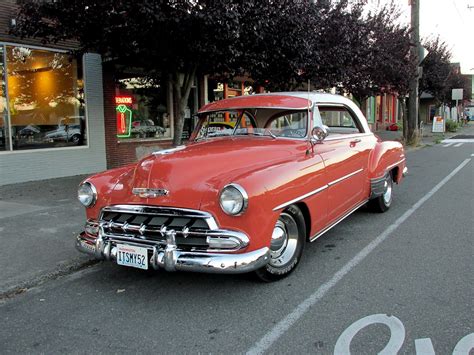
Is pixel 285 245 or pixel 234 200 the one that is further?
pixel 285 245

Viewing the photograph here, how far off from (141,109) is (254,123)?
8.58m

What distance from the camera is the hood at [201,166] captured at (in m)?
3.88

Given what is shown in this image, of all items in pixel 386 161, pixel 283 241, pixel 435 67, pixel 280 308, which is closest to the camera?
pixel 280 308

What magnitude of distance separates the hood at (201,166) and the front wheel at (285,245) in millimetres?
534

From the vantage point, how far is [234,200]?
3.69m

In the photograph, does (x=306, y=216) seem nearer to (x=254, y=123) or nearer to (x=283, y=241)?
(x=283, y=241)

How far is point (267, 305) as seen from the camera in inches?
151

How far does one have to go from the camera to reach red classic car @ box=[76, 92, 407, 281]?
373 cm

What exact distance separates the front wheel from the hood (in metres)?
0.53

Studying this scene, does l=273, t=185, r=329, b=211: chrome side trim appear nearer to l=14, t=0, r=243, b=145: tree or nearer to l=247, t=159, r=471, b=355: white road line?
l=247, t=159, r=471, b=355: white road line

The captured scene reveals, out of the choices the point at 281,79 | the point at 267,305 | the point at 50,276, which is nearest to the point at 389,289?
the point at 267,305

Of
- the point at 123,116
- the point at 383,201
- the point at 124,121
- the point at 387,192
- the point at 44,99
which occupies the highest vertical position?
the point at 44,99

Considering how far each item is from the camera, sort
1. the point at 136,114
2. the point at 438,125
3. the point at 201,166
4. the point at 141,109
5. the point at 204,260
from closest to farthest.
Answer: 1. the point at 204,260
2. the point at 201,166
3. the point at 136,114
4. the point at 141,109
5. the point at 438,125

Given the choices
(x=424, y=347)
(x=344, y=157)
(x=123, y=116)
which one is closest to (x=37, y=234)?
(x=344, y=157)
